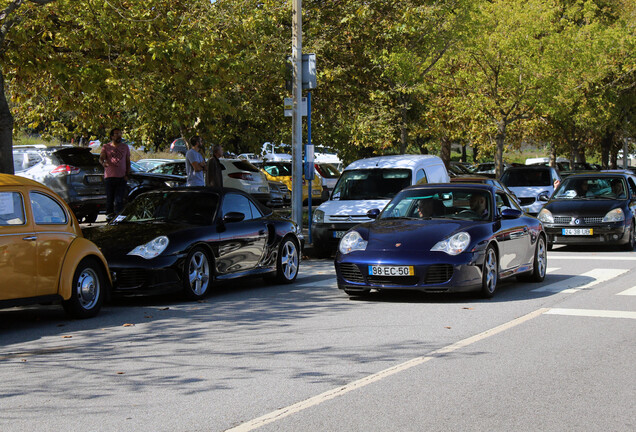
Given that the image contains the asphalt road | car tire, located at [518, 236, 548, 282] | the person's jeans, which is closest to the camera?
the asphalt road

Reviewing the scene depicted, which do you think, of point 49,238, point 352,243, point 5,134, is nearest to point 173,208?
point 352,243

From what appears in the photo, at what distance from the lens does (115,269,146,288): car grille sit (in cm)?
1057

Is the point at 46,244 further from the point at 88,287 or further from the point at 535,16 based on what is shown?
the point at 535,16

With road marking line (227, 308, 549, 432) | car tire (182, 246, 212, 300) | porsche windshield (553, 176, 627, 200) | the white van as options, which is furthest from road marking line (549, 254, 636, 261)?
road marking line (227, 308, 549, 432)

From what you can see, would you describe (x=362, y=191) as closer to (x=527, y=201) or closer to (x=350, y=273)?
(x=350, y=273)

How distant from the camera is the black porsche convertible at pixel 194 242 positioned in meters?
10.6

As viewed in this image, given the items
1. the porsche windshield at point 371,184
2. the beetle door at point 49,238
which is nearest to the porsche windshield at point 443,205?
the beetle door at point 49,238

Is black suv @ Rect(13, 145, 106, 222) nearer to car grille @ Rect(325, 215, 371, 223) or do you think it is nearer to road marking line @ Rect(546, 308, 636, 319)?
car grille @ Rect(325, 215, 371, 223)

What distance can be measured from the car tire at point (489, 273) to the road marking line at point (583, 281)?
1.06m

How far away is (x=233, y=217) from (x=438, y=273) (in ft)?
9.50

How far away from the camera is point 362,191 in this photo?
17.5 m

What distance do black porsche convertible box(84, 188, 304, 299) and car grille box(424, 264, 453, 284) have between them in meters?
2.78

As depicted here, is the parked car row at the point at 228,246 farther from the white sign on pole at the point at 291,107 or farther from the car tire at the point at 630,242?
the car tire at the point at 630,242

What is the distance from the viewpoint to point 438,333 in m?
8.59
